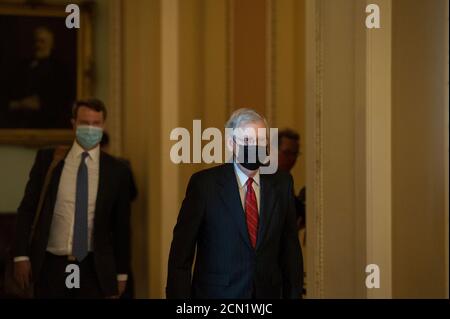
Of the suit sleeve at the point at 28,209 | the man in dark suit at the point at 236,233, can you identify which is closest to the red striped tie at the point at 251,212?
the man in dark suit at the point at 236,233

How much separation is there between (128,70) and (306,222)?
2.06m

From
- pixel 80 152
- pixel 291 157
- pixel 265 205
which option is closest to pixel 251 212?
pixel 265 205

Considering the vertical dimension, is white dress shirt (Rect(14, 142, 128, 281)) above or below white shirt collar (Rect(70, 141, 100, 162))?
below

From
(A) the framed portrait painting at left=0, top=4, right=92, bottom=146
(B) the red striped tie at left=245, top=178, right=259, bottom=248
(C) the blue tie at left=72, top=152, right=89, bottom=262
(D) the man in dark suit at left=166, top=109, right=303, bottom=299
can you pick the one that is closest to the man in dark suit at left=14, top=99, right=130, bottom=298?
(C) the blue tie at left=72, top=152, right=89, bottom=262

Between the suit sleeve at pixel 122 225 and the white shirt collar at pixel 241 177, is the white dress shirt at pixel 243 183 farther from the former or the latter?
the suit sleeve at pixel 122 225

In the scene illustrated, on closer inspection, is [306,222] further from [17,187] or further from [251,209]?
[17,187]

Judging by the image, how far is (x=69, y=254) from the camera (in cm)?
370

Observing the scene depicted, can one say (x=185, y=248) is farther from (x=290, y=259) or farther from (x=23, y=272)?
(x=23, y=272)

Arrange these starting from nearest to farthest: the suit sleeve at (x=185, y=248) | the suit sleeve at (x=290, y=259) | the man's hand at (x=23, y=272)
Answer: the suit sleeve at (x=185, y=248), the suit sleeve at (x=290, y=259), the man's hand at (x=23, y=272)

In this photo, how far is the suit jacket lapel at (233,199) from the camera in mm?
2838

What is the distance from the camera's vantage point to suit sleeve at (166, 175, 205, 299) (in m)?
2.82

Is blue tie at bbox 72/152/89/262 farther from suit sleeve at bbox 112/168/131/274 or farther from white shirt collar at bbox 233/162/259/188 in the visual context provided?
white shirt collar at bbox 233/162/259/188

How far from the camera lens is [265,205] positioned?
288 cm

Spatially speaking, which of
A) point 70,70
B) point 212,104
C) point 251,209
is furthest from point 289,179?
point 70,70
